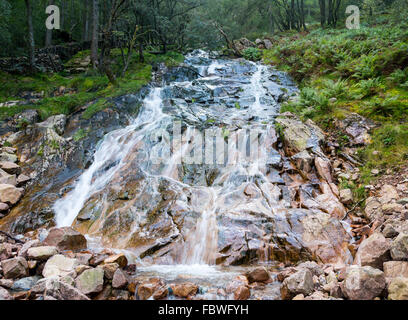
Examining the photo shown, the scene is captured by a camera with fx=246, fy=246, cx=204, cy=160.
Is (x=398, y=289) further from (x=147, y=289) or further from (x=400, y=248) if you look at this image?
(x=147, y=289)

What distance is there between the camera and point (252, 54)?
796 inches

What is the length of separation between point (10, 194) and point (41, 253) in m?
3.64

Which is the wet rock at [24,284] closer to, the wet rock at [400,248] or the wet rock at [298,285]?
the wet rock at [298,285]

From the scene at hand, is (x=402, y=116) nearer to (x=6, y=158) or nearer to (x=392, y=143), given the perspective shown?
(x=392, y=143)

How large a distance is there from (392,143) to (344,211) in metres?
2.55

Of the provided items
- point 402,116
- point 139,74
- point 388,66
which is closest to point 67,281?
point 402,116

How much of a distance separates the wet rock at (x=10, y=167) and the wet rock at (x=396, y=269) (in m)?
9.69

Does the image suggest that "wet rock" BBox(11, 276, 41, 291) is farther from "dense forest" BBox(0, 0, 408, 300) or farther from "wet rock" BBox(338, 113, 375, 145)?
"wet rock" BBox(338, 113, 375, 145)

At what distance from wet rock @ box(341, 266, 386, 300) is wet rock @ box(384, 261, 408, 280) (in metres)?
0.26

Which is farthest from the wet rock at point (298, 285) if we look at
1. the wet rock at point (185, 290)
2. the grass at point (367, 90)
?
the grass at point (367, 90)

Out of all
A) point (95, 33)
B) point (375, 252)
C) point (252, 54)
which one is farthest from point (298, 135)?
point (252, 54)

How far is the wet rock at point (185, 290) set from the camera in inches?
152

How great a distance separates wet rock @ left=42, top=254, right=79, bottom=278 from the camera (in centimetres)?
409

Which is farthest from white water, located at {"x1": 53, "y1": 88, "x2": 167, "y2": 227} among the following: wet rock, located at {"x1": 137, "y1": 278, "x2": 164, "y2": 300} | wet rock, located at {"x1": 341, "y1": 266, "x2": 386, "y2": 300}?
wet rock, located at {"x1": 341, "y1": 266, "x2": 386, "y2": 300}
